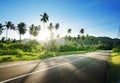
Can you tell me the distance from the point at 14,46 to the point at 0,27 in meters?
51.7

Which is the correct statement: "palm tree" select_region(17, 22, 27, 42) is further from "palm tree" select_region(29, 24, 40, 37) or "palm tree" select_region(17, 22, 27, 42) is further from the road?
the road

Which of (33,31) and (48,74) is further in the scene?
(33,31)

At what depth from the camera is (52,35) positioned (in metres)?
101

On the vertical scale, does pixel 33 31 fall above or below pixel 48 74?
above

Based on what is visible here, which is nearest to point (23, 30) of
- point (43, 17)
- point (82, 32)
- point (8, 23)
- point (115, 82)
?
point (8, 23)

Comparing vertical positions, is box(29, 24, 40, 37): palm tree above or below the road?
above

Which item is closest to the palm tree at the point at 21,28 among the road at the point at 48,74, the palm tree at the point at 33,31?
the palm tree at the point at 33,31

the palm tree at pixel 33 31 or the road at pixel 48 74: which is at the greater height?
the palm tree at pixel 33 31

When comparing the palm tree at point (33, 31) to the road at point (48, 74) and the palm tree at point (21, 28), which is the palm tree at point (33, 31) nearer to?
the palm tree at point (21, 28)

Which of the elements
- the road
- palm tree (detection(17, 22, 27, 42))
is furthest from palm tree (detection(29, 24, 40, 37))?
the road

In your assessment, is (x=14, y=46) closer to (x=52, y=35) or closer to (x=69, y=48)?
(x=69, y=48)

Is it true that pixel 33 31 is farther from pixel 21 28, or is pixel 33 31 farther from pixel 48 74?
pixel 48 74

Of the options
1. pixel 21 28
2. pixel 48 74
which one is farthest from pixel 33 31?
pixel 48 74

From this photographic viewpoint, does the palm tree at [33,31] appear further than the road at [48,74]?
Yes
